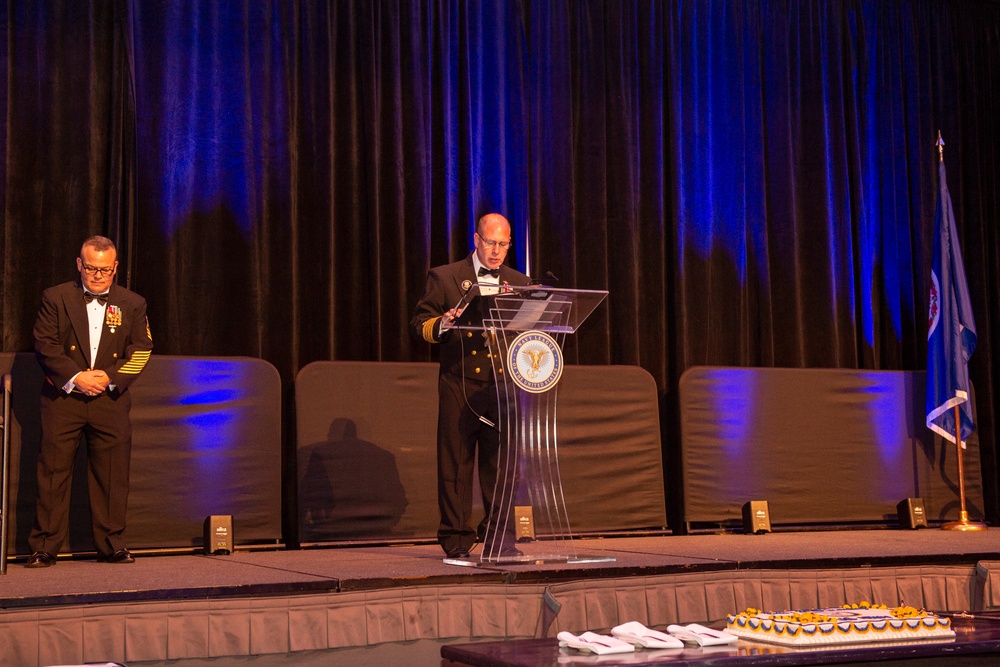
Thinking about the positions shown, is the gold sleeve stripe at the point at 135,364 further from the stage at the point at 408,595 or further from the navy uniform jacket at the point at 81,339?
the stage at the point at 408,595

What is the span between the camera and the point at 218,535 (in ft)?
18.2

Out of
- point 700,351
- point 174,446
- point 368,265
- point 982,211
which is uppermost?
point 982,211

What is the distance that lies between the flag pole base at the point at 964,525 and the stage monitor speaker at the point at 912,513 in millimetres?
146

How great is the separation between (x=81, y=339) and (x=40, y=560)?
1.06 metres

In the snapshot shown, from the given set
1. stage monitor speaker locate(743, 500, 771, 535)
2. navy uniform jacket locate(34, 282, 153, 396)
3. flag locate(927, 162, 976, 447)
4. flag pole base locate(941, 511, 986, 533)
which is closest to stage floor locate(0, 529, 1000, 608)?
stage monitor speaker locate(743, 500, 771, 535)

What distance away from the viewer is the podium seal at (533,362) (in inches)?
166

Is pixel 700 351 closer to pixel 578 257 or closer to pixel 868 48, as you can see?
pixel 578 257

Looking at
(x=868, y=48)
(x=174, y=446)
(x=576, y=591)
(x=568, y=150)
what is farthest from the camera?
(x=868, y=48)

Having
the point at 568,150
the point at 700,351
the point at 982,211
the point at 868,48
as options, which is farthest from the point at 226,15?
the point at 982,211

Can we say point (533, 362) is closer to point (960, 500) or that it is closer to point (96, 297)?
point (96, 297)

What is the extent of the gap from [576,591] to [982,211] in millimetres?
5672

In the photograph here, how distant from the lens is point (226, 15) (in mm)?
6402

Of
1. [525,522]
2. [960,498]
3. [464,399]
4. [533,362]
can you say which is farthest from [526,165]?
[960,498]

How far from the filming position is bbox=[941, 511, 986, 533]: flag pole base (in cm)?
674
